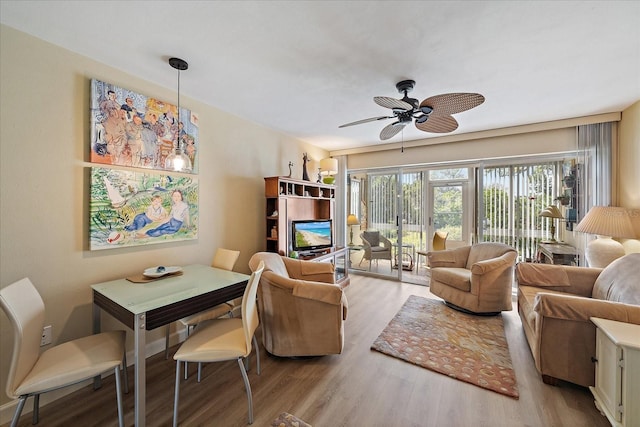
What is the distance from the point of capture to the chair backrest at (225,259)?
8.43 ft

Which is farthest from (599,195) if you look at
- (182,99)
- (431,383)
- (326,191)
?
(182,99)

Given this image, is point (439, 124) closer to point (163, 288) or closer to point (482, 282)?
point (482, 282)

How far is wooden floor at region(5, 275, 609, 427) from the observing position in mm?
1621

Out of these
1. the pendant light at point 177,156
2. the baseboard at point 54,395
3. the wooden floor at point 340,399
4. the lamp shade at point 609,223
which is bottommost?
the wooden floor at point 340,399

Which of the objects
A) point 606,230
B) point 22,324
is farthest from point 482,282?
point 22,324

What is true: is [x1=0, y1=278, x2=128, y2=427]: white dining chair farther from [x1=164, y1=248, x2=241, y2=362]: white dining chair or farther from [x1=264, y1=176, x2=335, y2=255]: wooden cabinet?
[x1=264, y1=176, x2=335, y2=255]: wooden cabinet

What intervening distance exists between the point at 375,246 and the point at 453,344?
255 cm

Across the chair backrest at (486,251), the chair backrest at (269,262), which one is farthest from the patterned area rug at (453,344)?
the chair backrest at (269,262)

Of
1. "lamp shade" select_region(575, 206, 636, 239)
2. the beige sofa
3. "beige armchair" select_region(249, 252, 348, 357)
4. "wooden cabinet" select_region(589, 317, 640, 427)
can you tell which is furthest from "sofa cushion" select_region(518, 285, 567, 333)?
"beige armchair" select_region(249, 252, 348, 357)

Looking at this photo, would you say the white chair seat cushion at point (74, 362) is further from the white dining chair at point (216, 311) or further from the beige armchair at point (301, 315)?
the beige armchair at point (301, 315)

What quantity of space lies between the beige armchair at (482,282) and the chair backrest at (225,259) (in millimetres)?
2715

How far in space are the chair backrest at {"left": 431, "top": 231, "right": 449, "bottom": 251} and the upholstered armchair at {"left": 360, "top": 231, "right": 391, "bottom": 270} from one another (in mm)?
824

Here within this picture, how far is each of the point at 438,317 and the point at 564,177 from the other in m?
2.77

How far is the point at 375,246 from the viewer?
4941 mm
